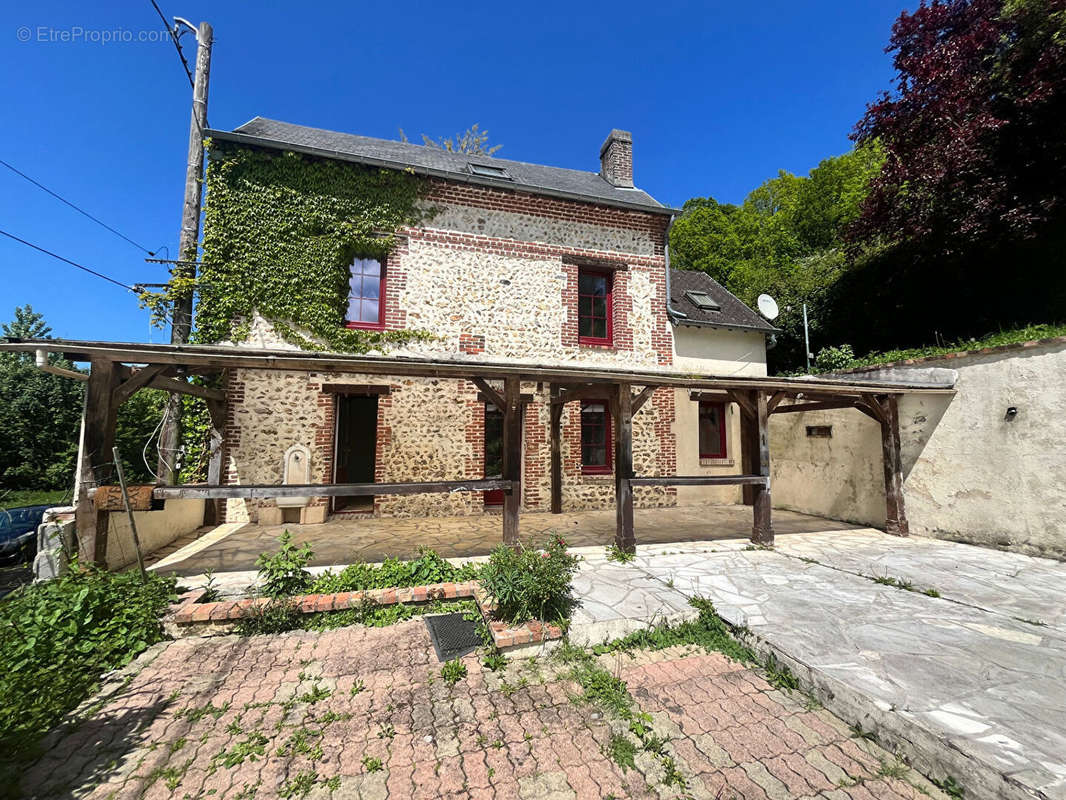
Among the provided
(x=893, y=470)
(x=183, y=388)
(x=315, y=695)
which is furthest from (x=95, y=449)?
(x=893, y=470)

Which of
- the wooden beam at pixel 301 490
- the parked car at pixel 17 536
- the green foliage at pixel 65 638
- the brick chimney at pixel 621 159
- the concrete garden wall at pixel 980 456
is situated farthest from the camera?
the brick chimney at pixel 621 159

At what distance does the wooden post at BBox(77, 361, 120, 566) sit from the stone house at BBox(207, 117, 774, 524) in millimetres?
2855

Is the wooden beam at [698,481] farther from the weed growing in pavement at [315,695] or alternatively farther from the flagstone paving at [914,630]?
the weed growing in pavement at [315,695]

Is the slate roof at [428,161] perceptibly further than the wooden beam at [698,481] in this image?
Yes

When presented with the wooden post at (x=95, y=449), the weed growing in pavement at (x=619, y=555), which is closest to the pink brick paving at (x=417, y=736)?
the wooden post at (x=95, y=449)

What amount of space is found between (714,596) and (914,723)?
6.23 feet

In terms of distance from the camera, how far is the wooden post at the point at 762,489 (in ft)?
19.5

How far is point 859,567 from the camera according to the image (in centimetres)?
496

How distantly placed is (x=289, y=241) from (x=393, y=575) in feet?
20.9

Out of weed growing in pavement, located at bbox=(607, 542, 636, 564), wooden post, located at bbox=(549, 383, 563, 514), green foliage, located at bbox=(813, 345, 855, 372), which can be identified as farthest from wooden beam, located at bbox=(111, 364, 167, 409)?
green foliage, located at bbox=(813, 345, 855, 372)

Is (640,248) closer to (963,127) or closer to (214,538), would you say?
(963,127)

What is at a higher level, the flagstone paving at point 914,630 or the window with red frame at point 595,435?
the window with red frame at point 595,435

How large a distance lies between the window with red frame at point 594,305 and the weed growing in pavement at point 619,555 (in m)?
4.94

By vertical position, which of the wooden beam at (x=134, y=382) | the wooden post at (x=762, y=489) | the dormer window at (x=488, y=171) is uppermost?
the dormer window at (x=488, y=171)
